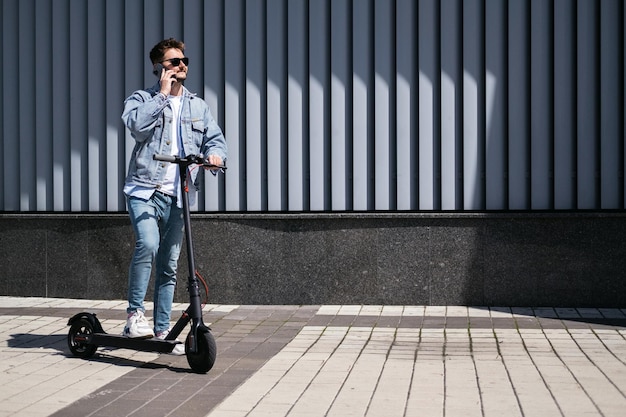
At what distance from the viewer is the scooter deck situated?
Result: 21.1 feet

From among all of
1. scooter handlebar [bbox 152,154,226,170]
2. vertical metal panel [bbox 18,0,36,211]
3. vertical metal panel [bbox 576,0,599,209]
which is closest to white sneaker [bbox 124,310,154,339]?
scooter handlebar [bbox 152,154,226,170]

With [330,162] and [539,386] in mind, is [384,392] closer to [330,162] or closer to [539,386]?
[539,386]

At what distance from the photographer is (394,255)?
9375 mm

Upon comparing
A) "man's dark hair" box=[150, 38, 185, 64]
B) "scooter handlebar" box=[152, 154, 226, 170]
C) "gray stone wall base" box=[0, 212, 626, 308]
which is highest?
"man's dark hair" box=[150, 38, 185, 64]

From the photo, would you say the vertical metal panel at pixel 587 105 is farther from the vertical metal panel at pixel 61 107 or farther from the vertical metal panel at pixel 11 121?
the vertical metal panel at pixel 11 121

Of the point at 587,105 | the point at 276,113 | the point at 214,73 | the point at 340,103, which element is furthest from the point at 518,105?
the point at 214,73

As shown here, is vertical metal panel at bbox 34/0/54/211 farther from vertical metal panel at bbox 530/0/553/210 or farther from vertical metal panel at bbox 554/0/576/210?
vertical metal panel at bbox 554/0/576/210

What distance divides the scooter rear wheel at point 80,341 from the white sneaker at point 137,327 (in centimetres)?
24

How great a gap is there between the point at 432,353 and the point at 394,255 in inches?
101

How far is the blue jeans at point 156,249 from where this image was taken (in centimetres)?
668

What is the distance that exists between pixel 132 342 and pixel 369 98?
3.83 metres

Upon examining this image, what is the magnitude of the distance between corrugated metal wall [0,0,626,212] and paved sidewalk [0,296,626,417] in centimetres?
118

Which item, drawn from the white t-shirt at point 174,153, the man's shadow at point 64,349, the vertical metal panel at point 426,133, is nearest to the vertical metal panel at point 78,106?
the man's shadow at point 64,349

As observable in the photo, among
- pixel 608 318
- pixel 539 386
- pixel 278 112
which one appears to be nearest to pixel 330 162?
pixel 278 112
